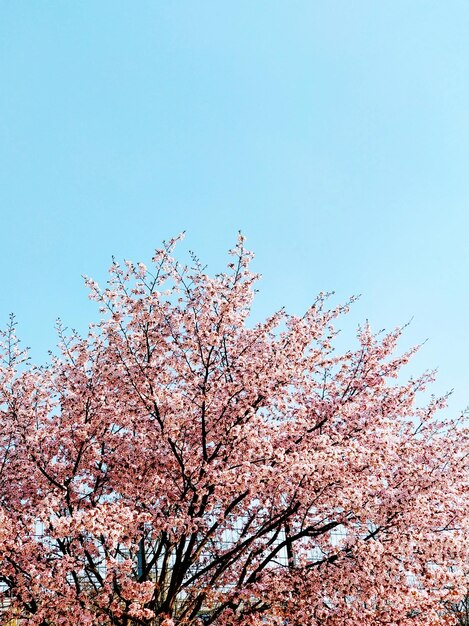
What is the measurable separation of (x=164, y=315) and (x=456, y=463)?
15.1ft

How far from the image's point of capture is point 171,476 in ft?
27.4

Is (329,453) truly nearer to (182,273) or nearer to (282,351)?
(282,351)

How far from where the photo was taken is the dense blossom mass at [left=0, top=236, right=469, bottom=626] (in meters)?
7.64

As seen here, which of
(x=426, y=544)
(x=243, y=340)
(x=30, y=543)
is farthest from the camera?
(x=243, y=340)

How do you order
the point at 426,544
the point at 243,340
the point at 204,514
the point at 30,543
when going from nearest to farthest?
the point at 30,543
the point at 426,544
the point at 204,514
the point at 243,340

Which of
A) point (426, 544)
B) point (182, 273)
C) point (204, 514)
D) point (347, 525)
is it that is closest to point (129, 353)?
point (182, 273)

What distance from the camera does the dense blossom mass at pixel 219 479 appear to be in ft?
25.1

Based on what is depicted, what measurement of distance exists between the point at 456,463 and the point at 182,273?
4.69m

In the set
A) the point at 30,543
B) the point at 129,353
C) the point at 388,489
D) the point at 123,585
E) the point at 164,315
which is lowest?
the point at 123,585

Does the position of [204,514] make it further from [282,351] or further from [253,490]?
[282,351]

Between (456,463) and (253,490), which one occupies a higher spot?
(456,463)

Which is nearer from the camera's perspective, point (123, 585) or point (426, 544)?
point (123, 585)

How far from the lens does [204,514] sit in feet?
28.1

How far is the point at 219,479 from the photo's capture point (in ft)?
24.3
